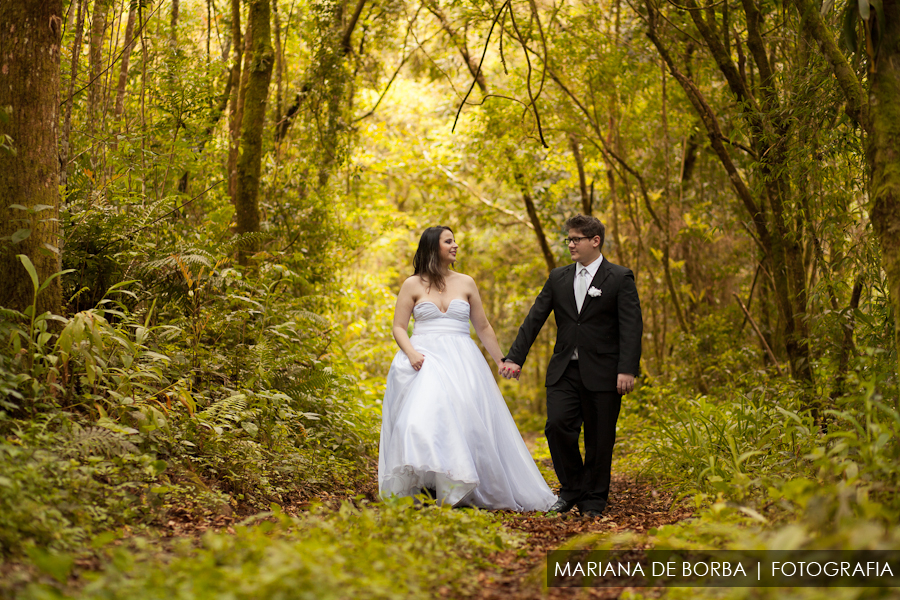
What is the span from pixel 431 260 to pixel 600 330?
1440mm

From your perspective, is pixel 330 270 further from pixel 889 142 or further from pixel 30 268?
pixel 889 142

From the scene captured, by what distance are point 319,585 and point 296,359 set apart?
4.55 meters

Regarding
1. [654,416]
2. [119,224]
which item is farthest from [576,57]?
[119,224]

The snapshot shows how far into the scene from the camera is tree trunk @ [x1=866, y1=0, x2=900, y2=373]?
358 centimetres

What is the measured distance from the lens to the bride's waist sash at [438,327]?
5402mm

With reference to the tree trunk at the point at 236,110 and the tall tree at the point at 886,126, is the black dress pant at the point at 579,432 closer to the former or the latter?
the tall tree at the point at 886,126

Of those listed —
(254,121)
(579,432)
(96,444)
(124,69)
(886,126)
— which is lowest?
(579,432)

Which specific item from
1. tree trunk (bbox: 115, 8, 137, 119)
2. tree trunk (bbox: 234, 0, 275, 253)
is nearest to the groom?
tree trunk (bbox: 234, 0, 275, 253)

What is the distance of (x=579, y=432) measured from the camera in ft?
17.0

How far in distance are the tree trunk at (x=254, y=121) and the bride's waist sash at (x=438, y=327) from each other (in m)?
3.32

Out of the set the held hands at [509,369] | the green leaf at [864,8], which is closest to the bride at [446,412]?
the held hands at [509,369]

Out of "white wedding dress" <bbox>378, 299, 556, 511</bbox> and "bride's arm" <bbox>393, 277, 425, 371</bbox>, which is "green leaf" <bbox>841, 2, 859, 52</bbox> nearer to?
"white wedding dress" <bbox>378, 299, 556, 511</bbox>

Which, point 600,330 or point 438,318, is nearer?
point 600,330

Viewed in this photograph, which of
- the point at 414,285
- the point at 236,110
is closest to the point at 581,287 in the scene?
the point at 414,285
